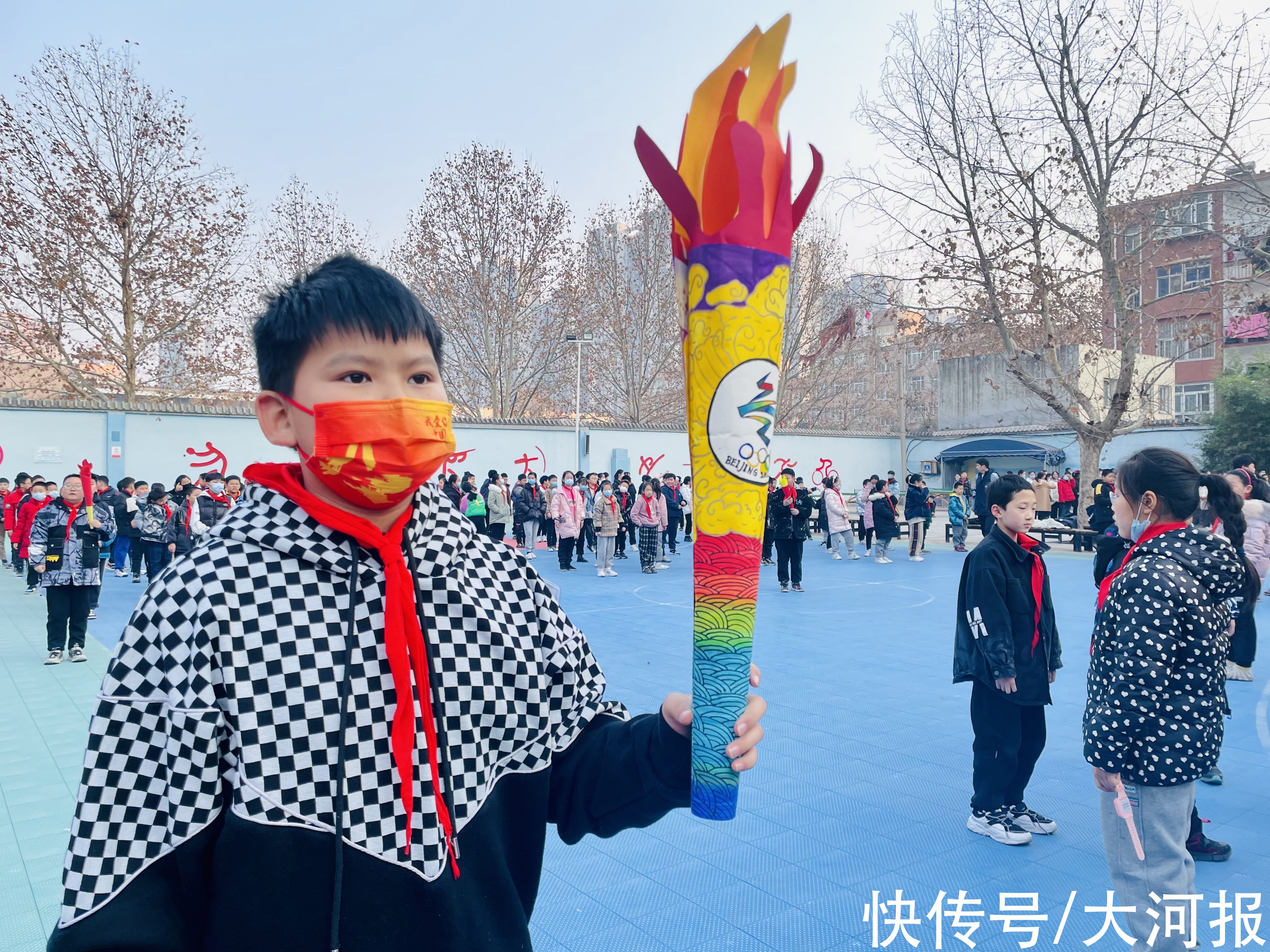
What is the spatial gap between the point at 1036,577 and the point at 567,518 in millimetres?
10982

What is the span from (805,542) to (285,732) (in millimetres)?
19282

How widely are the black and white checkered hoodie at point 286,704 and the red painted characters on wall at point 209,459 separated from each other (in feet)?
59.1

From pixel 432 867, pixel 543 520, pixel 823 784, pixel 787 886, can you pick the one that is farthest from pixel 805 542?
pixel 432 867

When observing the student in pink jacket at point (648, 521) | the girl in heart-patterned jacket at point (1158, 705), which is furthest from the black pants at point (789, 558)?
the girl in heart-patterned jacket at point (1158, 705)

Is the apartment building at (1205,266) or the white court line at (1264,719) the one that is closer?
the white court line at (1264,719)

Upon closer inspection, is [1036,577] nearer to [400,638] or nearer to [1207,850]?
[1207,850]

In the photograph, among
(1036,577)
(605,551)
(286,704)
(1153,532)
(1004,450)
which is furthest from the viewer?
(1004,450)

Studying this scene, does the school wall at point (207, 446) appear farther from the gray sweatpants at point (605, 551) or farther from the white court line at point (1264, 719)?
the white court line at point (1264, 719)

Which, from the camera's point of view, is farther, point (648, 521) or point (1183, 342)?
point (1183, 342)

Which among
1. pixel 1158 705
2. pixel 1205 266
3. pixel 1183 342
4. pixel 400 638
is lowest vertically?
pixel 1158 705

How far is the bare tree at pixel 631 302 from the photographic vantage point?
26828 mm

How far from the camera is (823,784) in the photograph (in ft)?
15.7

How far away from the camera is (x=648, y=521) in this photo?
14.8m

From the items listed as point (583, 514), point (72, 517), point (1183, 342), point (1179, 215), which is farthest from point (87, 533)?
point (1183, 342)
